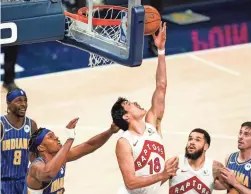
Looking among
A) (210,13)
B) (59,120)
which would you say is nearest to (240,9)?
(210,13)

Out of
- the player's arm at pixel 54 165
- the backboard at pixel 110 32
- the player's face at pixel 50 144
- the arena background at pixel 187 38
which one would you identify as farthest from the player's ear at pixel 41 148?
the arena background at pixel 187 38

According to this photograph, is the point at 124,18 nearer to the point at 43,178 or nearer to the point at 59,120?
the point at 43,178

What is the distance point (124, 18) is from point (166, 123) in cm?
415

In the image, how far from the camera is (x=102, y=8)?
648 cm

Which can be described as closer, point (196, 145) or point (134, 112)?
point (134, 112)

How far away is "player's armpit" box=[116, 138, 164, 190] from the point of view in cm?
601

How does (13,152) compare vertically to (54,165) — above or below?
below

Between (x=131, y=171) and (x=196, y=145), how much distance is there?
655 mm

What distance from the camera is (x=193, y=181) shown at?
6.54 metres

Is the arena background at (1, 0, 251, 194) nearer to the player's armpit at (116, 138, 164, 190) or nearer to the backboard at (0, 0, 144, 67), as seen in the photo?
the player's armpit at (116, 138, 164, 190)

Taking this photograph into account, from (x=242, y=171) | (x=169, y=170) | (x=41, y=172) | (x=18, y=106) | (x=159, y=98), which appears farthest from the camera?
(x=18, y=106)

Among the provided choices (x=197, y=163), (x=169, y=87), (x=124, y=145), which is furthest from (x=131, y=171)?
(x=169, y=87)

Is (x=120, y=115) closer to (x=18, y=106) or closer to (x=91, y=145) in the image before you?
(x=91, y=145)

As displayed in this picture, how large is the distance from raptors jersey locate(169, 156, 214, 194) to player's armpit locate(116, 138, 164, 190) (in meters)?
0.55
